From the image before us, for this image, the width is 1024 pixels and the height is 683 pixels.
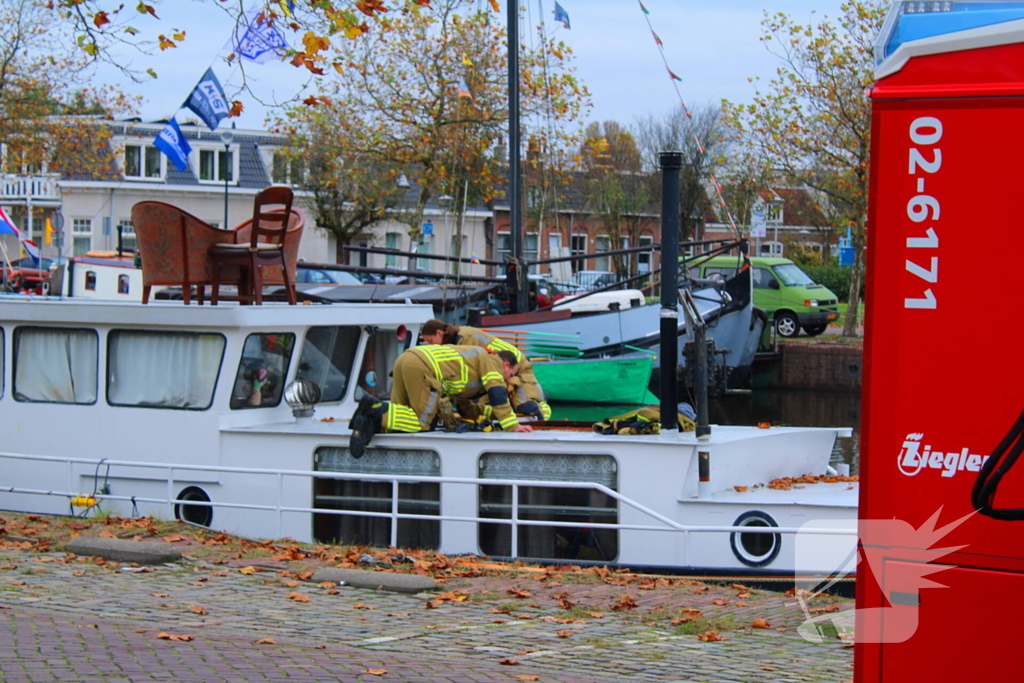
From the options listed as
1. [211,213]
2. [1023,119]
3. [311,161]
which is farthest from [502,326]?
[211,213]

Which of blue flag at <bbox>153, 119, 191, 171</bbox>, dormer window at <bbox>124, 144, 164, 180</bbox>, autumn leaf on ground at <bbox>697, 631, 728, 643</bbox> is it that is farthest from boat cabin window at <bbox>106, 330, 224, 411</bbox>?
dormer window at <bbox>124, 144, 164, 180</bbox>

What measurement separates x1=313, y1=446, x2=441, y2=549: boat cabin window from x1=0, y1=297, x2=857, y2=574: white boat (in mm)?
15

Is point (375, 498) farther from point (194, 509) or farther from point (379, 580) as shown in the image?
point (379, 580)

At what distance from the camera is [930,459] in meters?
3.39

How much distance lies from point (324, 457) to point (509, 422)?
5.37 feet

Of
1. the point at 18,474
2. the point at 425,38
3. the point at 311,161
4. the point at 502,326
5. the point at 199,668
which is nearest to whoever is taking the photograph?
the point at 199,668

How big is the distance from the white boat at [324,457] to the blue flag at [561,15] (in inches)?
493

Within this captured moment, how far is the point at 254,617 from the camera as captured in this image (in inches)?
257

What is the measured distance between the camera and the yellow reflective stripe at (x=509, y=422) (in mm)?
9133

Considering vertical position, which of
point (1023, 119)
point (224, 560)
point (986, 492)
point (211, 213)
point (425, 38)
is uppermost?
point (425, 38)

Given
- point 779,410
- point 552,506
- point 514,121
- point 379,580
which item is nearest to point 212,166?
point 779,410

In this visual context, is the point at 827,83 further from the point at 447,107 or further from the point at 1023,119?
the point at 1023,119

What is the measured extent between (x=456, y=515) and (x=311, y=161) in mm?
35225

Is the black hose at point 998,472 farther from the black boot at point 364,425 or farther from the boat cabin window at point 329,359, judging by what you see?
the boat cabin window at point 329,359
